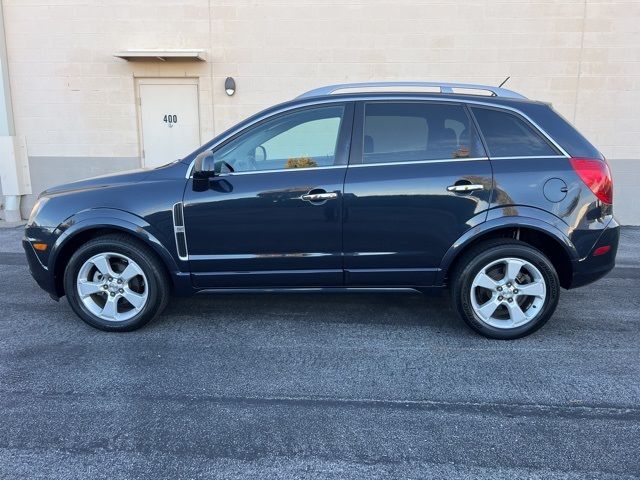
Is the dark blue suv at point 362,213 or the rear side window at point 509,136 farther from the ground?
the rear side window at point 509,136

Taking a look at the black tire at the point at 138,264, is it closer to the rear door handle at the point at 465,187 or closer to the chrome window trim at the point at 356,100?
the chrome window trim at the point at 356,100

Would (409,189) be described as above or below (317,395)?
above

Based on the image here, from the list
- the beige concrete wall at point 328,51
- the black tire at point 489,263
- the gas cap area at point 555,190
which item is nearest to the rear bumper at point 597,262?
the black tire at point 489,263

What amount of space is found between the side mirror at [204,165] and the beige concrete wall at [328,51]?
4854 mm

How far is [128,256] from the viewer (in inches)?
158

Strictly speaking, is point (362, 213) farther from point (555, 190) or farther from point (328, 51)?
point (328, 51)

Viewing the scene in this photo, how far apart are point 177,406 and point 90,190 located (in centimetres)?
192

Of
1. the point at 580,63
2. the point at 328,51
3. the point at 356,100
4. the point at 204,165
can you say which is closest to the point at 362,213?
the point at 356,100

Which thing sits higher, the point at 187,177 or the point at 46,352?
the point at 187,177

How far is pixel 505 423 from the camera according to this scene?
2.94 m

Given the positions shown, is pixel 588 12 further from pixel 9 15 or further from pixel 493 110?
pixel 9 15

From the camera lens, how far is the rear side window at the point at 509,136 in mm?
3898

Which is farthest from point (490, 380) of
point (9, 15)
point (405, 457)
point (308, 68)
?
point (9, 15)

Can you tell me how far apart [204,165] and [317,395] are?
1.80 metres
